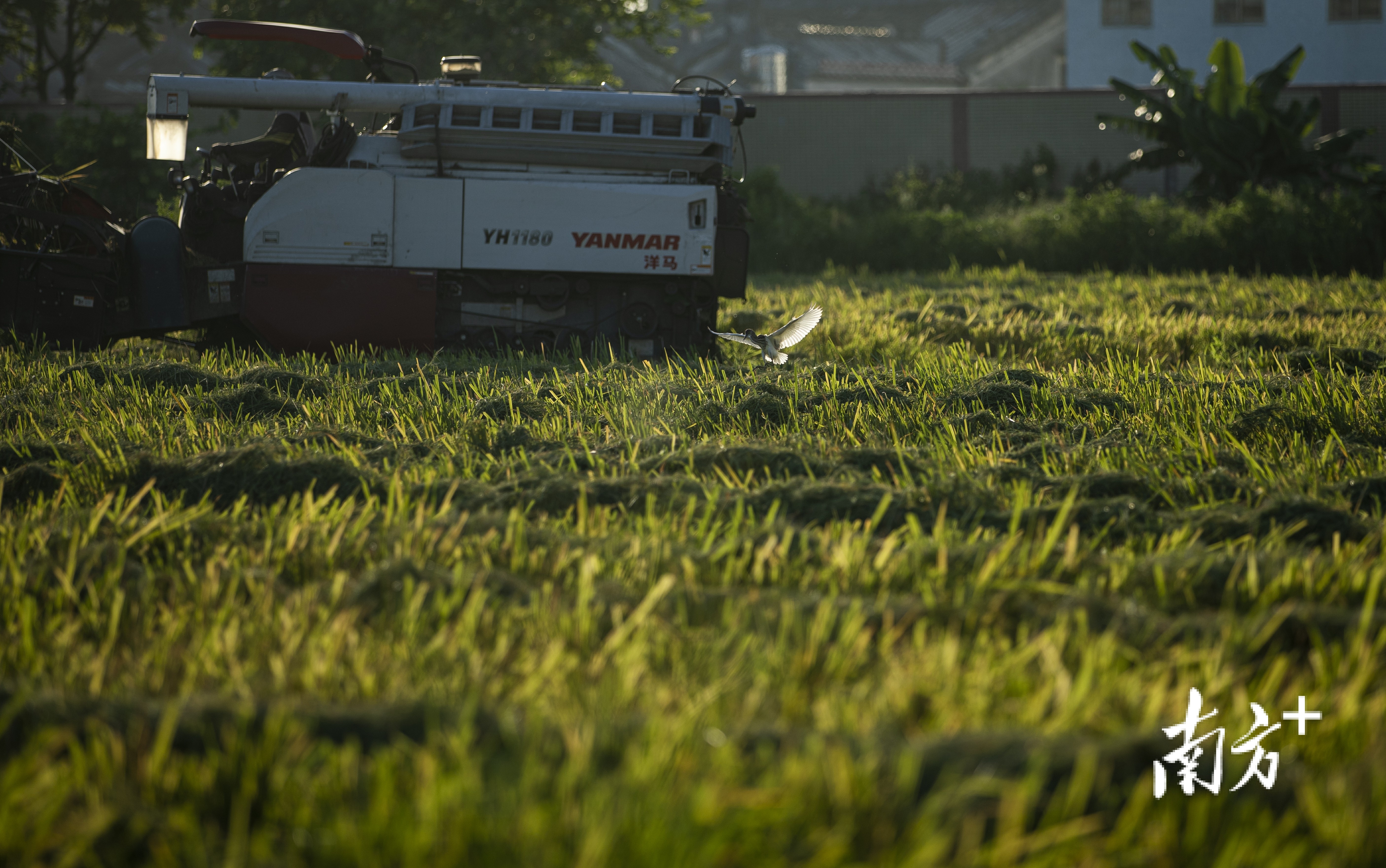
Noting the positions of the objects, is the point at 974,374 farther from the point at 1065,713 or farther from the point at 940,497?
the point at 1065,713

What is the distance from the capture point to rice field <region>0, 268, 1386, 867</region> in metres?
1.82

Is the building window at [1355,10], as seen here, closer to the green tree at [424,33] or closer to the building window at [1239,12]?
the building window at [1239,12]

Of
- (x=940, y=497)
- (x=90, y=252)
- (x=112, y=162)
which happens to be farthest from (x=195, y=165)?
(x=940, y=497)

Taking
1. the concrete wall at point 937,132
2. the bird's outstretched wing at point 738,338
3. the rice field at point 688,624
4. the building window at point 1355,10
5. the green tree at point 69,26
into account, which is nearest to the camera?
the rice field at point 688,624

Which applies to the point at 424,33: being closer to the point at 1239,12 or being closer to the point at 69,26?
the point at 69,26

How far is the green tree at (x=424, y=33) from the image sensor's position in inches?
715

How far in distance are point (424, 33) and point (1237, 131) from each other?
12.3m

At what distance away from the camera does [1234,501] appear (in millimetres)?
3760

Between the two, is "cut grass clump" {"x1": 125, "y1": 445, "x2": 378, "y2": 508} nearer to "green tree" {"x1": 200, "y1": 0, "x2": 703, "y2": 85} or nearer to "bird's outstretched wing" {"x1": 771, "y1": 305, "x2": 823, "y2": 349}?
"bird's outstretched wing" {"x1": 771, "y1": 305, "x2": 823, "y2": 349}

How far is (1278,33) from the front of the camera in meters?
28.1

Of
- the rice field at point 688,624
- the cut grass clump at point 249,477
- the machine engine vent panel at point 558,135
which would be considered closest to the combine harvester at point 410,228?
the machine engine vent panel at point 558,135

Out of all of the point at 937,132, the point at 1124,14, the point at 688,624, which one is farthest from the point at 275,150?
the point at 1124,14

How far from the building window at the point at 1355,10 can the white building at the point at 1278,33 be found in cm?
1

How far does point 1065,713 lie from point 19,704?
1.88 metres
